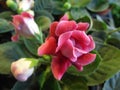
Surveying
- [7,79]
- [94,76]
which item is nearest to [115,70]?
[94,76]

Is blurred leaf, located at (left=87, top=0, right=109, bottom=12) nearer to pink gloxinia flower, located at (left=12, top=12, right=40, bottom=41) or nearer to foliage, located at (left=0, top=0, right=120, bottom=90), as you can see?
foliage, located at (left=0, top=0, right=120, bottom=90)

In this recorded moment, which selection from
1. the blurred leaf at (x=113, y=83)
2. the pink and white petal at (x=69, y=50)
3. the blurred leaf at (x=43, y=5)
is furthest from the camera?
the blurred leaf at (x=43, y=5)

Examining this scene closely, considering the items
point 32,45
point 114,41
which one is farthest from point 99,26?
point 32,45

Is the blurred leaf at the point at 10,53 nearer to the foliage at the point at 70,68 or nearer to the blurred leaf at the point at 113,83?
the foliage at the point at 70,68

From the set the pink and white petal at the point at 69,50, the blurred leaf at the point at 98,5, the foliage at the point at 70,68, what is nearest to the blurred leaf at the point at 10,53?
the foliage at the point at 70,68

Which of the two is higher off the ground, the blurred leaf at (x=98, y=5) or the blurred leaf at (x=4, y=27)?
the blurred leaf at (x=4, y=27)

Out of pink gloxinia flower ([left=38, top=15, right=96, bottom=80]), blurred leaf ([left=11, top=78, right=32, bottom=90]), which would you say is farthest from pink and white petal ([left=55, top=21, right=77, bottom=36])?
blurred leaf ([left=11, top=78, right=32, bottom=90])

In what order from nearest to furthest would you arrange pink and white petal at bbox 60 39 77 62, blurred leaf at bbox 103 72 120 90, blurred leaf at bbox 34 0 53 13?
pink and white petal at bbox 60 39 77 62 < blurred leaf at bbox 103 72 120 90 < blurred leaf at bbox 34 0 53 13

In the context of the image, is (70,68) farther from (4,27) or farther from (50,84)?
(4,27)
